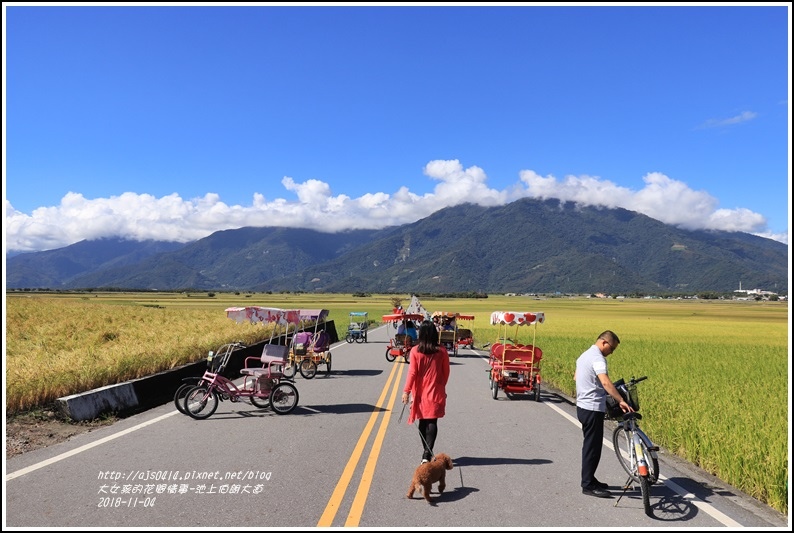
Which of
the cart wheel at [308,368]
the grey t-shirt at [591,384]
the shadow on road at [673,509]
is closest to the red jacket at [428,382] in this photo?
the grey t-shirt at [591,384]

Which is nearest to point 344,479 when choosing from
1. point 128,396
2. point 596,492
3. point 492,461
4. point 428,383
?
point 428,383

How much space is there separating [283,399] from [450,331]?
13939mm

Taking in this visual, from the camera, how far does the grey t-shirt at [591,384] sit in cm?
639

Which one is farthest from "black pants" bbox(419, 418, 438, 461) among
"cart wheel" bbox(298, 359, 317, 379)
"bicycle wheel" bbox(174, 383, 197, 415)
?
"cart wheel" bbox(298, 359, 317, 379)

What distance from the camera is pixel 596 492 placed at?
616 centimetres

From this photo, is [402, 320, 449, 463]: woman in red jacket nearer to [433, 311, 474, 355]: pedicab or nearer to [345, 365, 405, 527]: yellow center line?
[345, 365, 405, 527]: yellow center line

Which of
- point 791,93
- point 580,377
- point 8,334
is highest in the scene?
point 791,93

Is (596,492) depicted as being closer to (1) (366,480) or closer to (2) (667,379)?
(1) (366,480)

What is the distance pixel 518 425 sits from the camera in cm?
1012

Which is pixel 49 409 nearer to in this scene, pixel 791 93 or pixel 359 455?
pixel 359 455

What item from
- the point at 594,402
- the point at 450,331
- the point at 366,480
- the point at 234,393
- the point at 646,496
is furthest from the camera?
the point at 450,331

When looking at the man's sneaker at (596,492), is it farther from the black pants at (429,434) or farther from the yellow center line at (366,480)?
the yellow center line at (366,480)

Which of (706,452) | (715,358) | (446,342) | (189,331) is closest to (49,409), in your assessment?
(706,452)

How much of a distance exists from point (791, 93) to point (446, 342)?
19660 millimetres
